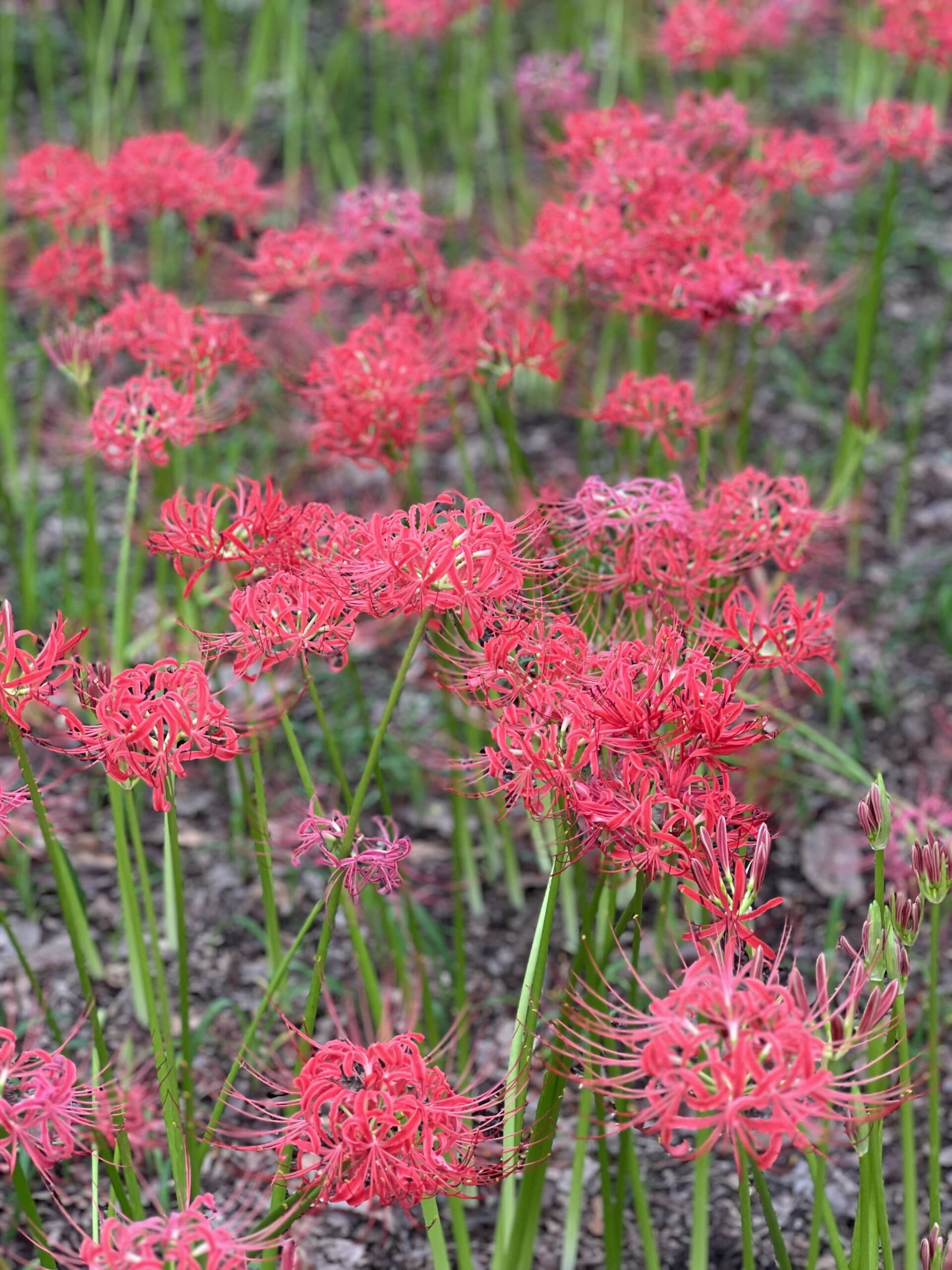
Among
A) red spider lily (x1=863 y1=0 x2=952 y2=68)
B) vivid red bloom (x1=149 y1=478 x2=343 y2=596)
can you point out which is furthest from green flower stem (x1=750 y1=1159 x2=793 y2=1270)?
red spider lily (x1=863 y1=0 x2=952 y2=68)

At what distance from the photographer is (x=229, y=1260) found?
1.13 m

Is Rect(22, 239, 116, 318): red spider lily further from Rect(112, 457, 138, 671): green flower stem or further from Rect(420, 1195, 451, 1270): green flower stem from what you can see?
Rect(420, 1195, 451, 1270): green flower stem

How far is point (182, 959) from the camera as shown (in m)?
1.60

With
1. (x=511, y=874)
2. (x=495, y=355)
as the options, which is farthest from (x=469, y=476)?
(x=511, y=874)

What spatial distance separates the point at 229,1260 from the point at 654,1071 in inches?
16.1

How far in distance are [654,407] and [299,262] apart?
2.35ft

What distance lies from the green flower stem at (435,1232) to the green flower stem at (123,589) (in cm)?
99

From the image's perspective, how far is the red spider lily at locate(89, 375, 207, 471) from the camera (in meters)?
1.85

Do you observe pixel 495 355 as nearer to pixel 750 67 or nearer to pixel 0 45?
pixel 750 67

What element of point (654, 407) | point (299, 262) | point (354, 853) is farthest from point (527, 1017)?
point (299, 262)

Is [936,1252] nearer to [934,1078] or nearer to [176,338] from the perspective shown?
[934,1078]

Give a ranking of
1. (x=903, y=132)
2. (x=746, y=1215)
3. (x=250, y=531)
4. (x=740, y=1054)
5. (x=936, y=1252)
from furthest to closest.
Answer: (x=903, y=132) → (x=250, y=531) → (x=746, y=1215) → (x=936, y=1252) → (x=740, y=1054)

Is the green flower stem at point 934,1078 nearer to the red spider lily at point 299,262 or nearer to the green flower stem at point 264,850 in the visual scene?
the green flower stem at point 264,850

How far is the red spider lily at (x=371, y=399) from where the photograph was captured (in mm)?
1936
